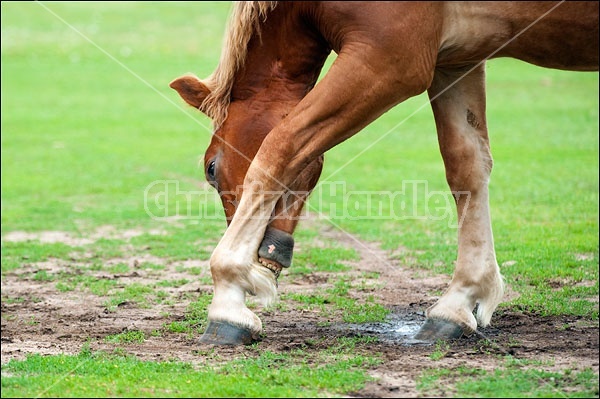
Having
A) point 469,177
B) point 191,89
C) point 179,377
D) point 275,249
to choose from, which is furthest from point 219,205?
point 179,377

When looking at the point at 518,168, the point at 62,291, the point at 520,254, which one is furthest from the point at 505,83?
the point at 62,291

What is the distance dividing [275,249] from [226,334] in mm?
602

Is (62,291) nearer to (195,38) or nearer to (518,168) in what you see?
(518,168)

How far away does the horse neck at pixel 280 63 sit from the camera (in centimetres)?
581

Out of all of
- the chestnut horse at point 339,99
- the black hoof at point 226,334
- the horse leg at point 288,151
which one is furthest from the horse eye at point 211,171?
the black hoof at point 226,334

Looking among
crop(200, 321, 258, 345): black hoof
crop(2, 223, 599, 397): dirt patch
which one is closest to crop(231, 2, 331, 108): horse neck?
crop(200, 321, 258, 345): black hoof

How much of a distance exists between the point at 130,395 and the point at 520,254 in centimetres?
503

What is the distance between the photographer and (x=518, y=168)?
1373cm

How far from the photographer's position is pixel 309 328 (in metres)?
6.27

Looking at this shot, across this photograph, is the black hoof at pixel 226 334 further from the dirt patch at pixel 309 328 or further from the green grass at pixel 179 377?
the green grass at pixel 179 377

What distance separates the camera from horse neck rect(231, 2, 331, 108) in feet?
19.1

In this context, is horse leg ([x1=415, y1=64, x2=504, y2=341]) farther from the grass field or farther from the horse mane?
the horse mane

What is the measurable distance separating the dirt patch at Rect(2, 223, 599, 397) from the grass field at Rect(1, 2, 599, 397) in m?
0.14

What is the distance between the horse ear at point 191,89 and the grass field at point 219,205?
1.54m
